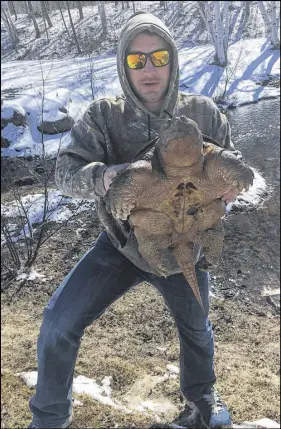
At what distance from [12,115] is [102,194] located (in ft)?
35.1

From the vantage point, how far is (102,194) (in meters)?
1.92

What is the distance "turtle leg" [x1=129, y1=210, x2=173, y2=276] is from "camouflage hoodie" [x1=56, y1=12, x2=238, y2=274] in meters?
0.10

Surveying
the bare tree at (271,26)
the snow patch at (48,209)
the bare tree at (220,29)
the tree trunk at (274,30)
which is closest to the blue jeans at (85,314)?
the snow patch at (48,209)

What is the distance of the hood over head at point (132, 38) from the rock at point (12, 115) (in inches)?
395

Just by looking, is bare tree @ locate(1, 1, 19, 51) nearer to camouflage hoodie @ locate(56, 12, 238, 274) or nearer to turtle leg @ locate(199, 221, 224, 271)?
camouflage hoodie @ locate(56, 12, 238, 274)

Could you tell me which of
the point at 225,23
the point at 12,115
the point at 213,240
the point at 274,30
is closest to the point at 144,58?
the point at 213,240

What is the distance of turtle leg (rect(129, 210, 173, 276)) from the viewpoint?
72.3 inches

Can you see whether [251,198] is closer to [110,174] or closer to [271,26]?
[110,174]

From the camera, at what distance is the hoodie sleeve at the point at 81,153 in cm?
202

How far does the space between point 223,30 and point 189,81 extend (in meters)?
2.28

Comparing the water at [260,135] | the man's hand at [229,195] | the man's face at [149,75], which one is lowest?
the water at [260,135]

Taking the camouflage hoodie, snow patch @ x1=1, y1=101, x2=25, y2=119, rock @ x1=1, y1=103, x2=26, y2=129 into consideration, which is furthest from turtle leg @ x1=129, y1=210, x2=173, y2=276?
snow patch @ x1=1, y1=101, x2=25, y2=119

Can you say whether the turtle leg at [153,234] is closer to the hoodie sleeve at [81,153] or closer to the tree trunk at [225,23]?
the hoodie sleeve at [81,153]

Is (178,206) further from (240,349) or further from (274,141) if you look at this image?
(274,141)
